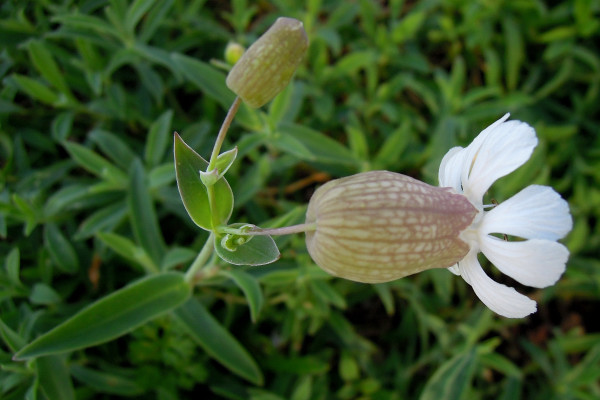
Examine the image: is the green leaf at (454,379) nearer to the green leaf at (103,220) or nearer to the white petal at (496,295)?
the white petal at (496,295)

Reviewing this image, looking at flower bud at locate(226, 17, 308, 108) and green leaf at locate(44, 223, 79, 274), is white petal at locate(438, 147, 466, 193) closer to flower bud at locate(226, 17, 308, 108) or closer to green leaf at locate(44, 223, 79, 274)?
flower bud at locate(226, 17, 308, 108)

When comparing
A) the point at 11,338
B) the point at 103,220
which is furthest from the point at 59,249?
the point at 11,338

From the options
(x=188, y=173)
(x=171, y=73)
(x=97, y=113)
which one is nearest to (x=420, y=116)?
(x=171, y=73)

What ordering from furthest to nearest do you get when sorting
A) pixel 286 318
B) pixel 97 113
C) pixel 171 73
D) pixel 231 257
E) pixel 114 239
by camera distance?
pixel 171 73, pixel 97 113, pixel 286 318, pixel 114 239, pixel 231 257

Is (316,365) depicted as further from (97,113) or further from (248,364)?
(97,113)

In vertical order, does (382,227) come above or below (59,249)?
above

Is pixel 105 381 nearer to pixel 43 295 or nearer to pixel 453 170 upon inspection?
pixel 43 295
